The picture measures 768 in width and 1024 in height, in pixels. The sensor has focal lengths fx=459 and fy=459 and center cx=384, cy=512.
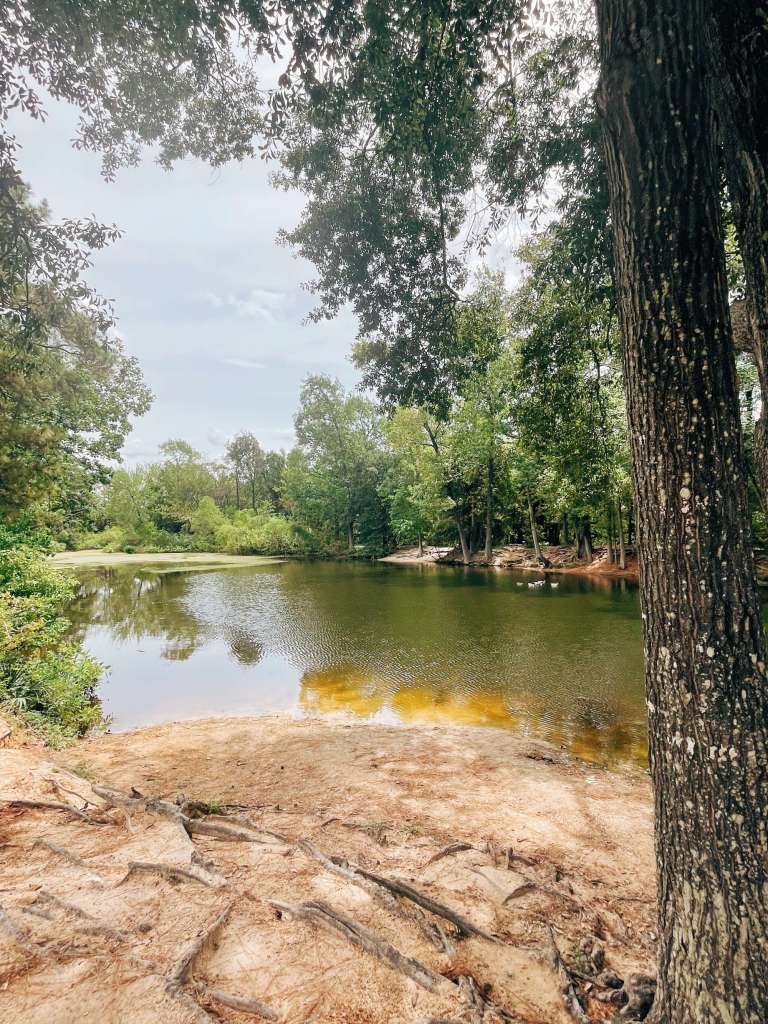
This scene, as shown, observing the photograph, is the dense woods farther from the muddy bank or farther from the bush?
the muddy bank

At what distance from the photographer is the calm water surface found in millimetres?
8938

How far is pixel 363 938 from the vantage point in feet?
7.51

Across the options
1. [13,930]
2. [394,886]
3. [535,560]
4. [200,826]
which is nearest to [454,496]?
[535,560]

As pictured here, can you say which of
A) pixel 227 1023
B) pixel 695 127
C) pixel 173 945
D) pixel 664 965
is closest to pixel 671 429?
pixel 695 127

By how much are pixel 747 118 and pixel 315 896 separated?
475 centimetres

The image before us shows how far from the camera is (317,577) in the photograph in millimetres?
30469

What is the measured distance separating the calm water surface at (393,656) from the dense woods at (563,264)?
3543 mm

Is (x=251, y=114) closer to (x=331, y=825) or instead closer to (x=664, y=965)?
(x=331, y=825)

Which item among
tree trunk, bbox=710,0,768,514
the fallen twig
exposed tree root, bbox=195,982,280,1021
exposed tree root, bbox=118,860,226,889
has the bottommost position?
the fallen twig

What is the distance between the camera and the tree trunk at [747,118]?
2.23 meters

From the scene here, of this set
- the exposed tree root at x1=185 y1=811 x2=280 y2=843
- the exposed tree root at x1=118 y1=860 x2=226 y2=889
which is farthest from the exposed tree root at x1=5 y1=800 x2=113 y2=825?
the exposed tree root at x1=118 y1=860 x2=226 y2=889

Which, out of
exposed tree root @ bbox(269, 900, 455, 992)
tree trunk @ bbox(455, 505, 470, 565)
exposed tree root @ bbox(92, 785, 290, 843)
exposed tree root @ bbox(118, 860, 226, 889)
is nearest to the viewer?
exposed tree root @ bbox(269, 900, 455, 992)

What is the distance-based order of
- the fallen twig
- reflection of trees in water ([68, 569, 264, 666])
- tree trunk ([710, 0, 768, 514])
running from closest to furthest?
1. tree trunk ([710, 0, 768, 514])
2. the fallen twig
3. reflection of trees in water ([68, 569, 264, 666])

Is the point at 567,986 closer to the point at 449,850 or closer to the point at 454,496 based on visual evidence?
the point at 449,850
